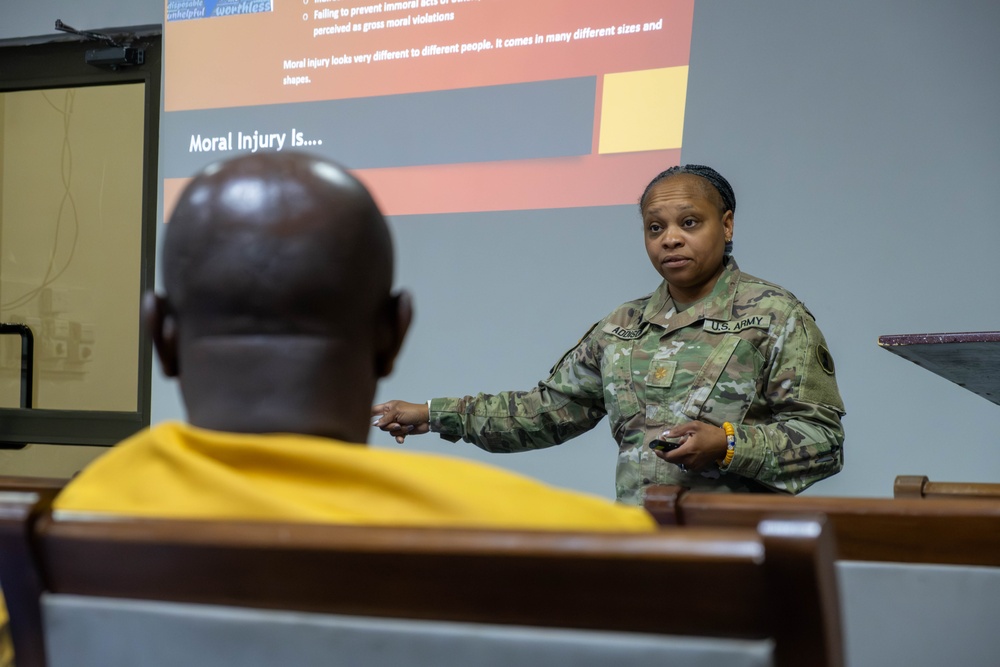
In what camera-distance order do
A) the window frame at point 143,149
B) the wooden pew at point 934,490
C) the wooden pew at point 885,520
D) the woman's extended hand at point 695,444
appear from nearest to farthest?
the wooden pew at point 885,520, the wooden pew at point 934,490, the woman's extended hand at point 695,444, the window frame at point 143,149

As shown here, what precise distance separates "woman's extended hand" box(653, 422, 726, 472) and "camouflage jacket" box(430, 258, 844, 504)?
0.05 m

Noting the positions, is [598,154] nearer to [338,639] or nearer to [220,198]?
[220,198]

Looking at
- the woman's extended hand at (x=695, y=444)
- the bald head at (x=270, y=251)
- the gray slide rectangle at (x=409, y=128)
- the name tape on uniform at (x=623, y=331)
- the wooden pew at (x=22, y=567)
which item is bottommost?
the woman's extended hand at (x=695, y=444)

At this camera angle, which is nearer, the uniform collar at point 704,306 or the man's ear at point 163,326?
the man's ear at point 163,326

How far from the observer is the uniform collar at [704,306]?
1944mm

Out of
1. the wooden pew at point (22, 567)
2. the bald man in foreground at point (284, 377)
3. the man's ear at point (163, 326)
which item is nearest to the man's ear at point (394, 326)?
the bald man in foreground at point (284, 377)

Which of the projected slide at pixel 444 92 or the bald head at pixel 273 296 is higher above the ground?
the projected slide at pixel 444 92

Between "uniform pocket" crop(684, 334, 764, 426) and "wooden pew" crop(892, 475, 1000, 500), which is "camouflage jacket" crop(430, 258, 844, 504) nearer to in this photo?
"uniform pocket" crop(684, 334, 764, 426)

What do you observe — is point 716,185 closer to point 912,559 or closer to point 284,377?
point 912,559

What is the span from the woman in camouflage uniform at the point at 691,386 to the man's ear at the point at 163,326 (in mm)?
1024

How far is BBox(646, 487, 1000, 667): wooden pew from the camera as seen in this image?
87cm

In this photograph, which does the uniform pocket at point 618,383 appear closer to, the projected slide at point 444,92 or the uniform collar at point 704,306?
the uniform collar at point 704,306

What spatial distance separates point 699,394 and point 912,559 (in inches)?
39.7

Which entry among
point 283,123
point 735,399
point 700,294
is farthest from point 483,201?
point 735,399
